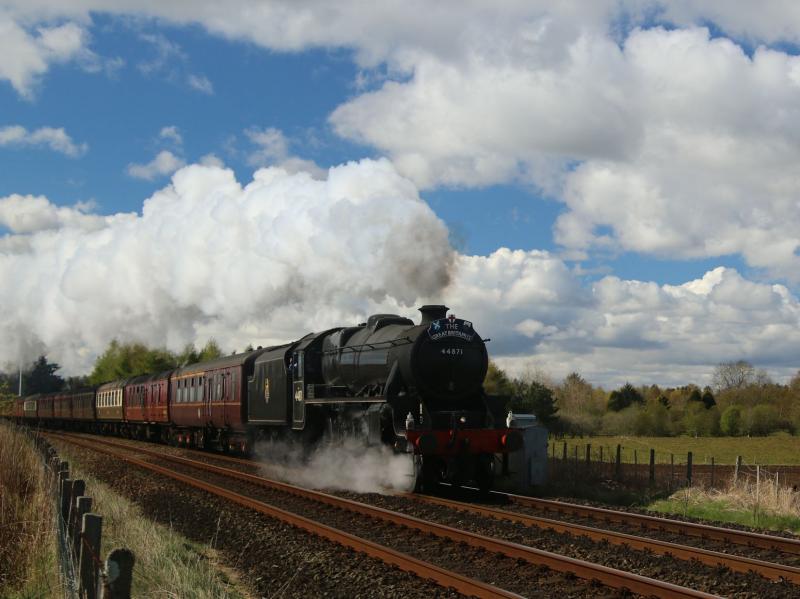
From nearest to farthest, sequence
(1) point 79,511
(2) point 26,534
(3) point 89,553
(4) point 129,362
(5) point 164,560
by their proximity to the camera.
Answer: (3) point 89,553 → (1) point 79,511 → (5) point 164,560 → (2) point 26,534 → (4) point 129,362

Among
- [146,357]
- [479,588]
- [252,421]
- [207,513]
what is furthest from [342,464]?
[146,357]

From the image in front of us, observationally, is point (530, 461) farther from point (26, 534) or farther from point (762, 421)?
point (762, 421)

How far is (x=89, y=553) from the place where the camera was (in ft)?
17.7

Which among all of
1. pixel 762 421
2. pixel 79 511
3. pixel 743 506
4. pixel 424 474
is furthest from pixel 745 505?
pixel 762 421

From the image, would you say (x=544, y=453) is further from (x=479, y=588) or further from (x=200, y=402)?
(x=200, y=402)

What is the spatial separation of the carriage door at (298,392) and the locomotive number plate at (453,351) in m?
4.65

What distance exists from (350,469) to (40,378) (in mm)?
111462

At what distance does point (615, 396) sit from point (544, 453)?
60.0 m

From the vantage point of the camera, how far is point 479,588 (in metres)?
7.71

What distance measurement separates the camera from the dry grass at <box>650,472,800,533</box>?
1300 centimetres

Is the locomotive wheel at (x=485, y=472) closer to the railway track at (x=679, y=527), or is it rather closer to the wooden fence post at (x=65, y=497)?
the railway track at (x=679, y=527)

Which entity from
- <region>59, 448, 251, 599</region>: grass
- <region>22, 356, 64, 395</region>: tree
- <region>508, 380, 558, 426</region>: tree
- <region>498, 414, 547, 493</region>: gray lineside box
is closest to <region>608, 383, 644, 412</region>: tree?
<region>508, 380, 558, 426</region>: tree

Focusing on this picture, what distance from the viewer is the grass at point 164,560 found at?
24.8 feet

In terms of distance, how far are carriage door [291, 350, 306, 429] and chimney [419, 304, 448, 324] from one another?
13.8 ft
